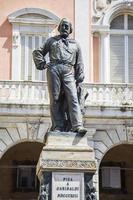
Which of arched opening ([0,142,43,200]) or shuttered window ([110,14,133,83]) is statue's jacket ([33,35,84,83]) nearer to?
shuttered window ([110,14,133,83])

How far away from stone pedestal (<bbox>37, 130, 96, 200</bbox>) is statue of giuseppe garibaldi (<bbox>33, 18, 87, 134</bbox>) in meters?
0.46

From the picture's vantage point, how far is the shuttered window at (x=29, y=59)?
23.4m

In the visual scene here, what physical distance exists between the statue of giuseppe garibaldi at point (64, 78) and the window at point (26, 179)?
12.7m

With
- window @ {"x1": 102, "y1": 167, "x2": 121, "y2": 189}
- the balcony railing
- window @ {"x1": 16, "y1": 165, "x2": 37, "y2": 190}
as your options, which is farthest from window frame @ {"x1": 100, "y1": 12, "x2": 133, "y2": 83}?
window @ {"x1": 16, "y1": 165, "x2": 37, "y2": 190}

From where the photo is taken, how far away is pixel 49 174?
11.3m

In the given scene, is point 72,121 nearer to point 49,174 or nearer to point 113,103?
point 49,174

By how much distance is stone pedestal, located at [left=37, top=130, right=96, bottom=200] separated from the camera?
442 inches

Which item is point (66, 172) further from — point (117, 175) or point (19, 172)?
point (117, 175)

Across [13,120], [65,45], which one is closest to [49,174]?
[65,45]

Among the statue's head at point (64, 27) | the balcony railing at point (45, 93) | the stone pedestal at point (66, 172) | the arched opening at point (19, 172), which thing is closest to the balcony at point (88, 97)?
the balcony railing at point (45, 93)

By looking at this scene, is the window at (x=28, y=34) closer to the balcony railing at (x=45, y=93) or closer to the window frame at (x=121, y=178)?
the balcony railing at (x=45, y=93)

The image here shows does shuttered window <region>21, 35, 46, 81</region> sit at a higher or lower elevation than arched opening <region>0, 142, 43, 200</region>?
higher

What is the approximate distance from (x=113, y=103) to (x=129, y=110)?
61 cm

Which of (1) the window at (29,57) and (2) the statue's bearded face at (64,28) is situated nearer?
(2) the statue's bearded face at (64,28)
